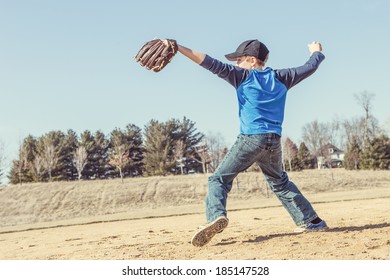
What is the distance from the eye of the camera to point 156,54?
15.1 feet

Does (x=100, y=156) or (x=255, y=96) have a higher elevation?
(x=100, y=156)

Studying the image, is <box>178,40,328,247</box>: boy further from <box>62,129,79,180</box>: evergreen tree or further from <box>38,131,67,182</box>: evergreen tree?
<box>62,129,79,180</box>: evergreen tree

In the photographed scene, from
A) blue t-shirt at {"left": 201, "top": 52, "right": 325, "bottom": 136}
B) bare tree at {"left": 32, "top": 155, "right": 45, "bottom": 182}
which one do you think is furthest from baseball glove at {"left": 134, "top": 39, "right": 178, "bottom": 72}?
bare tree at {"left": 32, "top": 155, "right": 45, "bottom": 182}

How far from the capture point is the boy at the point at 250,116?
4496 mm

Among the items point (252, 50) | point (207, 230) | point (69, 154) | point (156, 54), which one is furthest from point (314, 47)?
point (69, 154)

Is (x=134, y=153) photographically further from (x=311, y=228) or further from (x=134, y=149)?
(x=311, y=228)

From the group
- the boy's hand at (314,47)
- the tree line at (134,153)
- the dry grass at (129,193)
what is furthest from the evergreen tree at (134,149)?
the boy's hand at (314,47)

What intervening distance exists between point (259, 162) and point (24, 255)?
296cm

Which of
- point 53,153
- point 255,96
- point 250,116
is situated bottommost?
point 250,116

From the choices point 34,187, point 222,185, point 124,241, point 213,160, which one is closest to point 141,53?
point 222,185

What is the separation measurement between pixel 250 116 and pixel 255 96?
21cm

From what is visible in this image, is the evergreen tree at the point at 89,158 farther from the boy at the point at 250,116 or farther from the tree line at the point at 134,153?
the boy at the point at 250,116

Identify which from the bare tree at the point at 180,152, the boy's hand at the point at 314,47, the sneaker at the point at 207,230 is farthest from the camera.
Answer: the bare tree at the point at 180,152

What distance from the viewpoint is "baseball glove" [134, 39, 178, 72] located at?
4.56 m
